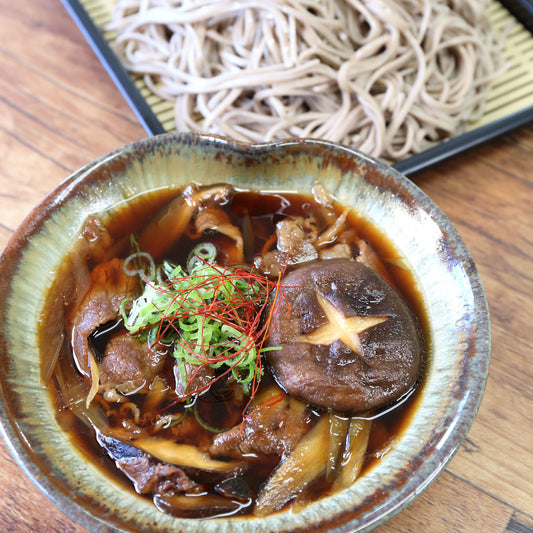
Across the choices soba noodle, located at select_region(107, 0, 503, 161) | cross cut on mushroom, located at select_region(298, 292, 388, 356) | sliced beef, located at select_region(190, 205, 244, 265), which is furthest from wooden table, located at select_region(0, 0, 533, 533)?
sliced beef, located at select_region(190, 205, 244, 265)

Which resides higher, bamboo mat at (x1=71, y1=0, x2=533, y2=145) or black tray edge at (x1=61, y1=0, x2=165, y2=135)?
black tray edge at (x1=61, y1=0, x2=165, y2=135)

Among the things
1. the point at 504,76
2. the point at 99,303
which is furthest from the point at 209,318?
the point at 504,76

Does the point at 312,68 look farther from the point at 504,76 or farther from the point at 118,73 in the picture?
the point at 504,76

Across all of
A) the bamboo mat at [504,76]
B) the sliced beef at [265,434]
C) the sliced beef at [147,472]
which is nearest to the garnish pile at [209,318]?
the sliced beef at [265,434]

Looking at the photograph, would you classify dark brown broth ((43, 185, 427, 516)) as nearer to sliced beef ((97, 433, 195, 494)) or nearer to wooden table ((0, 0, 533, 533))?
sliced beef ((97, 433, 195, 494))

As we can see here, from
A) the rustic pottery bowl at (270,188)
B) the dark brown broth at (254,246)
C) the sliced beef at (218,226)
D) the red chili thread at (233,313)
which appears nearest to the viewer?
the rustic pottery bowl at (270,188)

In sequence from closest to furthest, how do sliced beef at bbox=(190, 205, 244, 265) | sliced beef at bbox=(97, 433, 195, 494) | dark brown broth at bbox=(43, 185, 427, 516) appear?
sliced beef at bbox=(97, 433, 195, 494) < dark brown broth at bbox=(43, 185, 427, 516) < sliced beef at bbox=(190, 205, 244, 265)

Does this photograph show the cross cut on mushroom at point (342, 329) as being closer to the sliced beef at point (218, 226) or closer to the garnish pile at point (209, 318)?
the garnish pile at point (209, 318)
